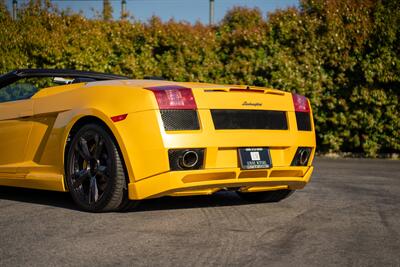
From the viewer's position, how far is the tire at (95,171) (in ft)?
17.4

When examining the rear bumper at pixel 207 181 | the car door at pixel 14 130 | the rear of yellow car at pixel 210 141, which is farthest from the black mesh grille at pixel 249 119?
the car door at pixel 14 130

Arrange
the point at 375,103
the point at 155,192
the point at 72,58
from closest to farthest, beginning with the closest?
the point at 155,192 → the point at 375,103 → the point at 72,58

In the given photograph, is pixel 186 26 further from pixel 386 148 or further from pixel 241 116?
pixel 241 116

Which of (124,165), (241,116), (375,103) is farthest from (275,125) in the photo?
(375,103)

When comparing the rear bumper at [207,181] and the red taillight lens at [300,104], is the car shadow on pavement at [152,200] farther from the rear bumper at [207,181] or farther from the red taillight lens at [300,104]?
the red taillight lens at [300,104]

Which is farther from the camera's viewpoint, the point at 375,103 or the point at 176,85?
the point at 375,103

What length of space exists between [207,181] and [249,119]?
2.00 feet

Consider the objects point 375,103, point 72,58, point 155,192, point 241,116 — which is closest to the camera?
point 155,192

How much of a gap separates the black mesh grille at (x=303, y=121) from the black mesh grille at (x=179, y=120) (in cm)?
108

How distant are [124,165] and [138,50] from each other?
9994mm

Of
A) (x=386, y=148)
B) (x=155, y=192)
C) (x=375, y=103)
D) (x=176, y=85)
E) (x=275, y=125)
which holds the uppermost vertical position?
(x=176, y=85)

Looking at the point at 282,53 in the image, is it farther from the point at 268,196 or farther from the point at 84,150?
the point at 84,150

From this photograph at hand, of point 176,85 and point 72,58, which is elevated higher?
point 176,85

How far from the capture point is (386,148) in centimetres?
1359
